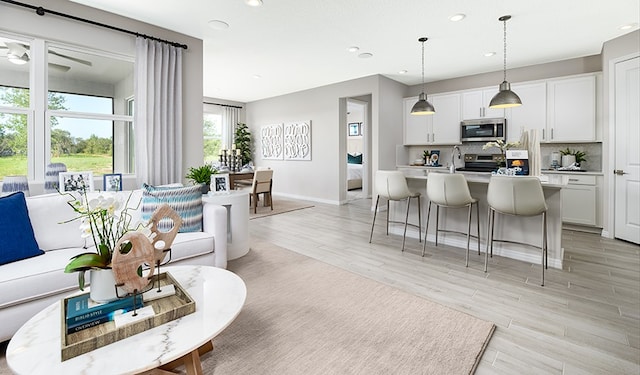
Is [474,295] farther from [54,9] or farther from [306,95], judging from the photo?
[306,95]

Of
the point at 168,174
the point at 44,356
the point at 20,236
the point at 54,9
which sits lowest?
the point at 44,356

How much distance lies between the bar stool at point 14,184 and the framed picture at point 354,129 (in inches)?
366

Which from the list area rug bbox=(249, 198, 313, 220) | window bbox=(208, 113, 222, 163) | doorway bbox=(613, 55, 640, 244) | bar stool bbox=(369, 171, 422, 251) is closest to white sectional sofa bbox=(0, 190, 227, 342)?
bar stool bbox=(369, 171, 422, 251)

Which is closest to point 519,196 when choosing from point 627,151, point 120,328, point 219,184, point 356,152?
point 627,151

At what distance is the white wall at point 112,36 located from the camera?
113 inches

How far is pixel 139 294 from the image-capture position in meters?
1.43

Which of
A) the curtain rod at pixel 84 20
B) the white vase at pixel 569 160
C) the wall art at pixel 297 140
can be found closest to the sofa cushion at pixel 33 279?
the curtain rod at pixel 84 20

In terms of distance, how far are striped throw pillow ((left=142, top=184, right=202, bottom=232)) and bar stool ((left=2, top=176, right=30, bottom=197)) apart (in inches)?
40.0

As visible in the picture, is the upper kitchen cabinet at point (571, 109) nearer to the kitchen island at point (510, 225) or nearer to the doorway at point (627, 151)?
the doorway at point (627, 151)

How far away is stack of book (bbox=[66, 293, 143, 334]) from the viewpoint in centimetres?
125

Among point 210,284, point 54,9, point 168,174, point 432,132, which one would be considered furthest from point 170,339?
point 432,132

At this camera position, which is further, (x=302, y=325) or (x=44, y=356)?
(x=302, y=325)

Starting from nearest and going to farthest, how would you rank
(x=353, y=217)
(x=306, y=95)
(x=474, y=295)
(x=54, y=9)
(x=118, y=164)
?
1. (x=474, y=295)
2. (x=54, y=9)
3. (x=118, y=164)
4. (x=353, y=217)
5. (x=306, y=95)

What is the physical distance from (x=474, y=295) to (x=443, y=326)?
2.14 feet
